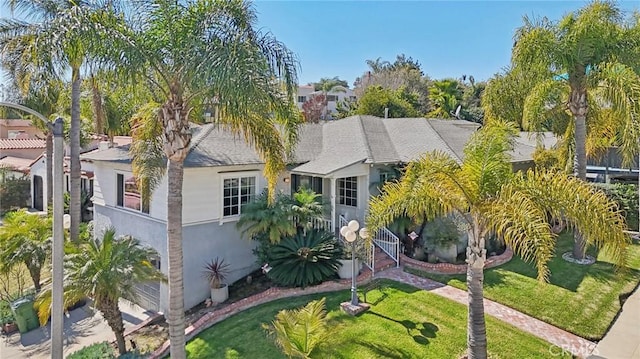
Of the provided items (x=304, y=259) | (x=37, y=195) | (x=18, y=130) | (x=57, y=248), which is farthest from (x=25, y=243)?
(x=18, y=130)

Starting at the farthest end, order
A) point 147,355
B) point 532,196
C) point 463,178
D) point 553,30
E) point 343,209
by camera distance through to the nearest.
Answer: point 343,209 → point 553,30 → point 147,355 → point 463,178 → point 532,196

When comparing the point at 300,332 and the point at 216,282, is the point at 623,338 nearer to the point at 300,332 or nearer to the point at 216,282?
the point at 300,332

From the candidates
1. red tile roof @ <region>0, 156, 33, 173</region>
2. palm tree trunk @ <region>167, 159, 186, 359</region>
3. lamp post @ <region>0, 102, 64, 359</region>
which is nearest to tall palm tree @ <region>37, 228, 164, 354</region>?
lamp post @ <region>0, 102, 64, 359</region>

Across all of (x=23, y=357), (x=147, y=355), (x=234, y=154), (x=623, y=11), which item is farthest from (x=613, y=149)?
(x=23, y=357)

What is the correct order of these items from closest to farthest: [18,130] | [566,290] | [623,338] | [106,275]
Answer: [623,338] → [106,275] → [566,290] → [18,130]

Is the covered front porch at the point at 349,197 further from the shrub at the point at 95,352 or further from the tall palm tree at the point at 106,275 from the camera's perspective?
the shrub at the point at 95,352

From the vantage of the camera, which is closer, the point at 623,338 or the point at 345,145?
the point at 623,338

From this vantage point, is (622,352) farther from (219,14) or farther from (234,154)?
(234,154)
